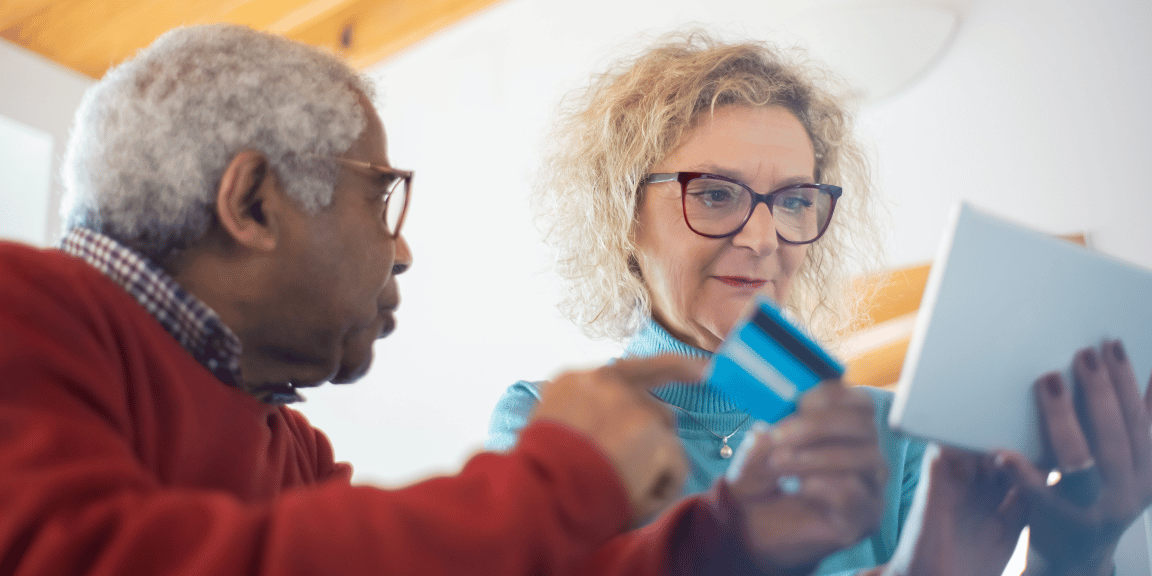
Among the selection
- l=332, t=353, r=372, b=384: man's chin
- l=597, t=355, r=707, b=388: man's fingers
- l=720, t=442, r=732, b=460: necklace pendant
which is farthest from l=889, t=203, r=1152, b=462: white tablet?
l=332, t=353, r=372, b=384: man's chin

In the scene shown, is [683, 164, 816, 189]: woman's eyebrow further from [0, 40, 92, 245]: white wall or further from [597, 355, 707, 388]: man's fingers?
[0, 40, 92, 245]: white wall

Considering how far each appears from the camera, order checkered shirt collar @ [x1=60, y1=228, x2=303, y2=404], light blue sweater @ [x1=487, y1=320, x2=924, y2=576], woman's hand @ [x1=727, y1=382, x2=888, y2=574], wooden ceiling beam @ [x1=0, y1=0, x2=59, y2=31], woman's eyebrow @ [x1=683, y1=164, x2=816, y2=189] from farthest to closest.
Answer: wooden ceiling beam @ [x1=0, y1=0, x2=59, y2=31] < woman's eyebrow @ [x1=683, y1=164, x2=816, y2=189] < light blue sweater @ [x1=487, y1=320, x2=924, y2=576] < checkered shirt collar @ [x1=60, y1=228, x2=303, y2=404] < woman's hand @ [x1=727, y1=382, x2=888, y2=574]

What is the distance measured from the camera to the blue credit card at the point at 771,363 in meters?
0.66

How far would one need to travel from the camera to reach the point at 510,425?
1.25m

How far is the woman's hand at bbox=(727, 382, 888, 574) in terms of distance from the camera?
0.64 metres

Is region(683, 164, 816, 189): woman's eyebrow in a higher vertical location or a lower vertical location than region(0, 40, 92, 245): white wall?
higher

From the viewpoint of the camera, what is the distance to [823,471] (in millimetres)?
641

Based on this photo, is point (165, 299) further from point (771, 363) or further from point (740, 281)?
point (740, 281)

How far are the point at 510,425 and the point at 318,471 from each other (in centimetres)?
30

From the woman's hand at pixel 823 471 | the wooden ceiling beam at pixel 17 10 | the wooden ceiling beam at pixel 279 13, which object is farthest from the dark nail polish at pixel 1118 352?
the wooden ceiling beam at pixel 17 10

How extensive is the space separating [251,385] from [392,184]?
283 mm

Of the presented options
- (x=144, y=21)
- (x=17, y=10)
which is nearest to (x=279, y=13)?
(x=144, y=21)

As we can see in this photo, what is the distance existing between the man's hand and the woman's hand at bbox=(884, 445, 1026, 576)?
1.08 ft

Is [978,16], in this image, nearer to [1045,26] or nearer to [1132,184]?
[1045,26]
